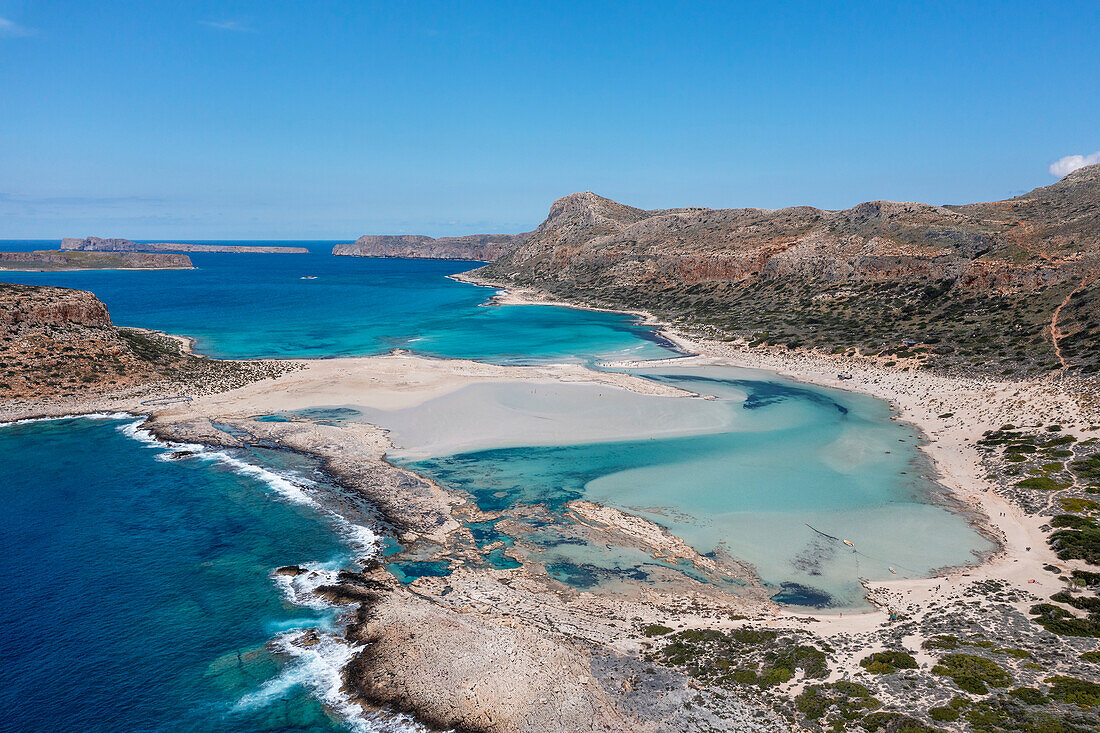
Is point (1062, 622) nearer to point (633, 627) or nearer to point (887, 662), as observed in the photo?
point (887, 662)

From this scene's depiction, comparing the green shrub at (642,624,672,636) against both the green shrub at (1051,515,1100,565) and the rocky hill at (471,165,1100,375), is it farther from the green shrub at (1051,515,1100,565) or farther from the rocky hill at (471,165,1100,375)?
the rocky hill at (471,165,1100,375)

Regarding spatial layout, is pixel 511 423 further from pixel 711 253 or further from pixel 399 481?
pixel 711 253

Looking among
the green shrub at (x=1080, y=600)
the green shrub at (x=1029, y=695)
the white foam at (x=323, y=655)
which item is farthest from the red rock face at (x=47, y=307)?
the green shrub at (x=1080, y=600)

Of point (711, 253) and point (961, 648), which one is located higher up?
point (711, 253)

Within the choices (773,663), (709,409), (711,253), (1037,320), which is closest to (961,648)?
(773,663)

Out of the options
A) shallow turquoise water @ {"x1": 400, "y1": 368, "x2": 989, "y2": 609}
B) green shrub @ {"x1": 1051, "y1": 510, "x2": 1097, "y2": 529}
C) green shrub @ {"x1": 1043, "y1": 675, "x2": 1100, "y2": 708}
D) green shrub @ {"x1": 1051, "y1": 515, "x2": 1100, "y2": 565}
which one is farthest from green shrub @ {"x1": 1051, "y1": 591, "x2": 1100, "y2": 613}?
green shrub @ {"x1": 1051, "y1": 510, "x2": 1097, "y2": 529}

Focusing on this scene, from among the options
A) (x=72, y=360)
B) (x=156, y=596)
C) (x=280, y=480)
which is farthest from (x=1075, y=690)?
(x=72, y=360)
